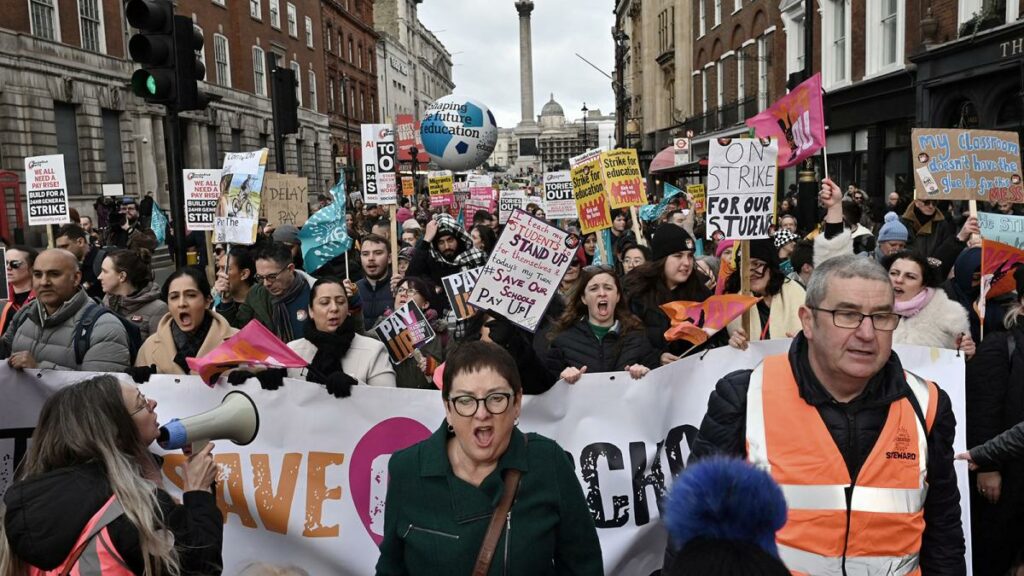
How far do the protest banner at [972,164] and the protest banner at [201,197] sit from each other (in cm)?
624

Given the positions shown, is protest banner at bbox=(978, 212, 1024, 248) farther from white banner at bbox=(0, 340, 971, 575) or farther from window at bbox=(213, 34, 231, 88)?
window at bbox=(213, 34, 231, 88)

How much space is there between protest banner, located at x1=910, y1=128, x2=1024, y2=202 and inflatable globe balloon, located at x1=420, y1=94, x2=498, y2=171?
1252cm

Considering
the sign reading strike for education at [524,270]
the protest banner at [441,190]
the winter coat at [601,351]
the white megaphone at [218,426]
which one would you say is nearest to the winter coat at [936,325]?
the winter coat at [601,351]

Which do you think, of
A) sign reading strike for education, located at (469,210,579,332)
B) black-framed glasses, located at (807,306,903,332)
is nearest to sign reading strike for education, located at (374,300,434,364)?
sign reading strike for education, located at (469,210,579,332)

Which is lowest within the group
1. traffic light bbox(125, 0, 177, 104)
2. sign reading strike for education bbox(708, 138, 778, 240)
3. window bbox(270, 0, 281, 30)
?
sign reading strike for education bbox(708, 138, 778, 240)

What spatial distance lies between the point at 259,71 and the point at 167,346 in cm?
3699

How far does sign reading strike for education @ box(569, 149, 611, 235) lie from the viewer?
28.7ft

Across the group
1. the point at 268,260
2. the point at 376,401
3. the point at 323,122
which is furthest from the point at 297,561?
the point at 323,122

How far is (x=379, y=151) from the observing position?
30.9 feet

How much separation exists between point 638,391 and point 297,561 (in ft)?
6.09

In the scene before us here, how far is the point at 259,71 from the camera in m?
38.8

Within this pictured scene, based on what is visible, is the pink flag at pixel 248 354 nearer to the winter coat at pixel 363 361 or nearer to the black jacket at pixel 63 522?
the winter coat at pixel 363 361

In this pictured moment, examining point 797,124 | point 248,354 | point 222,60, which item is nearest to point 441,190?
point 797,124

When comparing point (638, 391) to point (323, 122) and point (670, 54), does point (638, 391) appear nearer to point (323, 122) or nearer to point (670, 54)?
point (670, 54)
